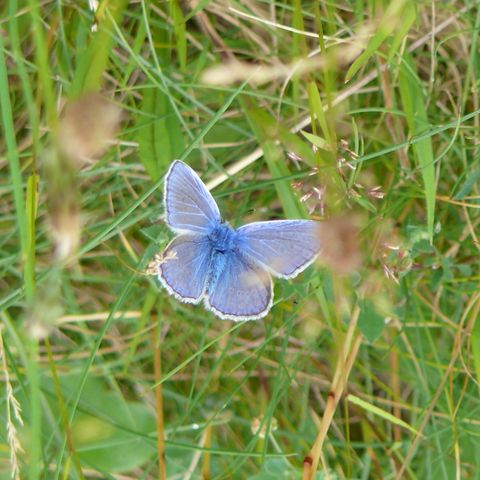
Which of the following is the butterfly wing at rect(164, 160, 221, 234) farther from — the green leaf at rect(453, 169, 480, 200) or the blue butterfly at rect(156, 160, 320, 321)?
the green leaf at rect(453, 169, 480, 200)

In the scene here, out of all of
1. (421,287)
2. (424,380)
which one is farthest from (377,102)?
(424,380)

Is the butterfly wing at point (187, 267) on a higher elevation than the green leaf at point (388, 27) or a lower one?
lower

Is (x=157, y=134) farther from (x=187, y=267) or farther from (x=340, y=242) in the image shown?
(x=340, y=242)

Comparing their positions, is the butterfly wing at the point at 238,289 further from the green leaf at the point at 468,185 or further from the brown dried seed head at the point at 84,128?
the brown dried seed head at the point at 84,128

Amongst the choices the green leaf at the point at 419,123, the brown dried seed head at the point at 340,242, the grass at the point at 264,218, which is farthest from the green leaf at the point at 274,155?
the brown dried seed head at the point at 340,242

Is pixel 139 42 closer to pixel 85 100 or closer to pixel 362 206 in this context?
pixel 362 206

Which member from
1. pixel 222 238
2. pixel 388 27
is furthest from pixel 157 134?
pixel 388 27

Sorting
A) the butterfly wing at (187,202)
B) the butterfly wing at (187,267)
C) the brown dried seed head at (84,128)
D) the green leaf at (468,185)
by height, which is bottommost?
the green leaf at (468,185)

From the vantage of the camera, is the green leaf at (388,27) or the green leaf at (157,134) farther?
the green leaf at (157,134)

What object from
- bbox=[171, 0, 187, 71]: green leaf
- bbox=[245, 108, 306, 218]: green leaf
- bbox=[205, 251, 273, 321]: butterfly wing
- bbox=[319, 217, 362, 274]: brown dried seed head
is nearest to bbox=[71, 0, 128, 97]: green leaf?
bbox=[171, 0, 187, 71]: green leaf

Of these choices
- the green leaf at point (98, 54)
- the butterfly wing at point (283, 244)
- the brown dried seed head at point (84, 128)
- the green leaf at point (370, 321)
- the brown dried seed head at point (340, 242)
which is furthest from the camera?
the green leaf at point (370, 321)
